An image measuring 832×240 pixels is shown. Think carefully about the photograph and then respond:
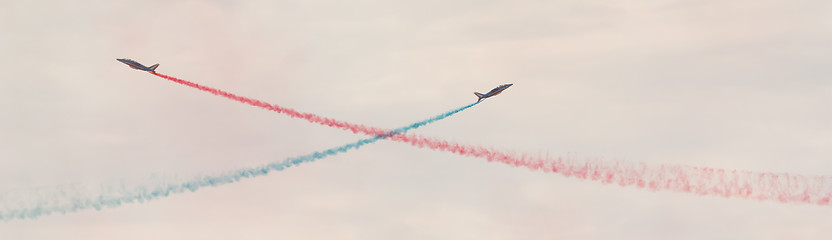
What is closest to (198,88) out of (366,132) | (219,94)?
(219,94)

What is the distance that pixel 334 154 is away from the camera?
149000 mm

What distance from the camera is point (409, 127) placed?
151750 millimetres

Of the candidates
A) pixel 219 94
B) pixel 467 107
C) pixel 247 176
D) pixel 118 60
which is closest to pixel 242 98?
pixel 219 94

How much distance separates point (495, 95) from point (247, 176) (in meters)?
44.3

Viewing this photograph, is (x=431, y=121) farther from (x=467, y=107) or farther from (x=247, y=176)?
(x=247, y=176)

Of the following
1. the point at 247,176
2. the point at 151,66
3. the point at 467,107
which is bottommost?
the point at 247,176

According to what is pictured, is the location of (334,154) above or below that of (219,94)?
below

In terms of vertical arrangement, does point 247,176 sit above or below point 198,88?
below

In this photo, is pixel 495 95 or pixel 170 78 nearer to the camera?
pixel 170 78

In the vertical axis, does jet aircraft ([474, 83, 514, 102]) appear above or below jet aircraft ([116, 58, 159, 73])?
below

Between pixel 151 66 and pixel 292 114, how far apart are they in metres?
24.5

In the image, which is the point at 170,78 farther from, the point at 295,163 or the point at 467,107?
the point at 467,107

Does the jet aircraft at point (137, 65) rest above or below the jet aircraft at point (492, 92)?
Result: above

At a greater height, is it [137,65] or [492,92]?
[137,65]
